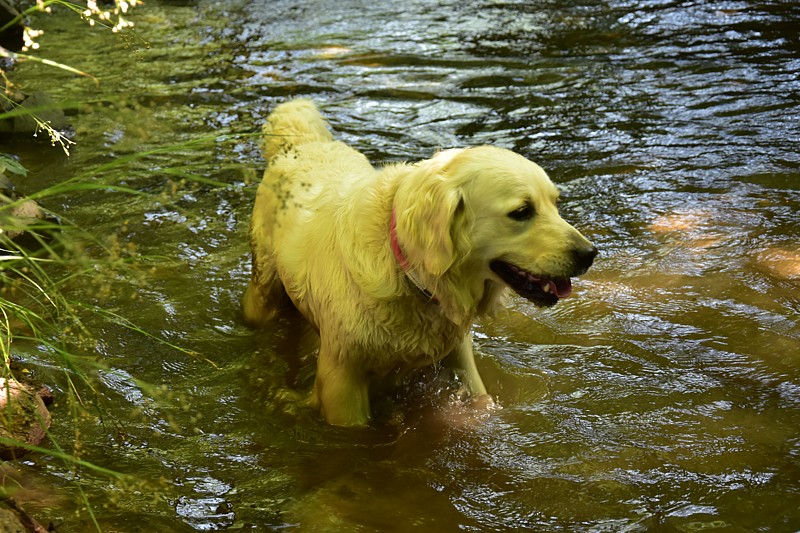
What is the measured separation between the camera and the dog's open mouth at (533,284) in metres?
3.85

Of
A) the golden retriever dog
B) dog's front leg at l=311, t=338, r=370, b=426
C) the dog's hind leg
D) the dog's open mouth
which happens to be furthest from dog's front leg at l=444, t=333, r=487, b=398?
the dog's hind leg

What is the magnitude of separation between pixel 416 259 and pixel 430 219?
0.21 m

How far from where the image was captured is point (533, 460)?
→ 4031mm

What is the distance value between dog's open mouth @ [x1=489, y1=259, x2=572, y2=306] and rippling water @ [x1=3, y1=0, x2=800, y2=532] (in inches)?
31.5

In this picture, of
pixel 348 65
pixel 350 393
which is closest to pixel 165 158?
pixel 348 65

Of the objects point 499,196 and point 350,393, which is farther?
point 350,393

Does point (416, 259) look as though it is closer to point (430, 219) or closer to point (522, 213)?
point (430, 219)

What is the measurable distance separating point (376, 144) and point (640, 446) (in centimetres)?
488

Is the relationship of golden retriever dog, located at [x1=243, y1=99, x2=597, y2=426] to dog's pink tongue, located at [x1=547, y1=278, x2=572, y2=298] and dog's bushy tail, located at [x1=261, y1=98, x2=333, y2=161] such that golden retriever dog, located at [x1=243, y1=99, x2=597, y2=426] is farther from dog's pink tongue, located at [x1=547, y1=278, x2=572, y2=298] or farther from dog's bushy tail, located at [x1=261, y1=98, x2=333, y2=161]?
dog's bushy tail, located at [x1=261, y1=98, x2=333, y2=161]

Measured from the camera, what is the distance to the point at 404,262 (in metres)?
3.93

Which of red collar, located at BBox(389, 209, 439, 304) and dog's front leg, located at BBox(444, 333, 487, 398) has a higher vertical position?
red collar, located at BBox(389, 209, 439, 304)

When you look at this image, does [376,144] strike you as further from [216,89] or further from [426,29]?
[426,29]

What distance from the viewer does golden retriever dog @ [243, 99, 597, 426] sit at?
3.78 metres

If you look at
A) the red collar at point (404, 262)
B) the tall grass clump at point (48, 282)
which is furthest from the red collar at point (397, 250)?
the tall grass clump at point (48, 282)
